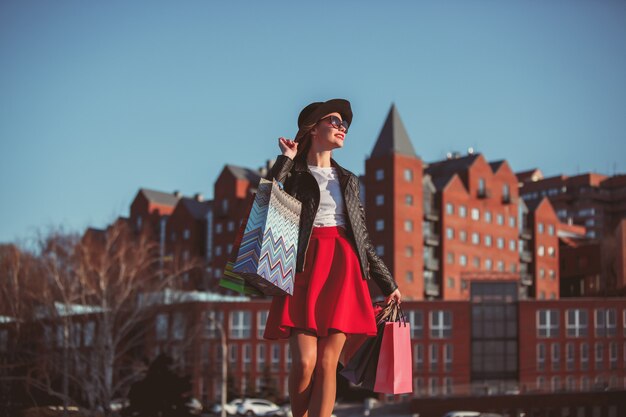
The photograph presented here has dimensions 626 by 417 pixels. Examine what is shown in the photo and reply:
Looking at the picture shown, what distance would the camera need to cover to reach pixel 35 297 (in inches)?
2116

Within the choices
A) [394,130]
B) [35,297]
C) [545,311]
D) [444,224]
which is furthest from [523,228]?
[35,297]

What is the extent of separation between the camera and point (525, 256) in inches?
4395

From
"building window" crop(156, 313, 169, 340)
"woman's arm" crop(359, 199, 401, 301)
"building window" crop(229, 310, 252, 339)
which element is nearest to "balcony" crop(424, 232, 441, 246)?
"building window" crop(229, 310, 252, 339)

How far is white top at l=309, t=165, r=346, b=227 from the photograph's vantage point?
7793 mm

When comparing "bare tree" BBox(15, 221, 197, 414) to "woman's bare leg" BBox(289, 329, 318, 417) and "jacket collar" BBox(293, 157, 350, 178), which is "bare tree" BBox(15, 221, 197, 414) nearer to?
"jacket collar" BBox(293, 157, 350, 178)

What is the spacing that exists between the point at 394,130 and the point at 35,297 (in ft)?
167

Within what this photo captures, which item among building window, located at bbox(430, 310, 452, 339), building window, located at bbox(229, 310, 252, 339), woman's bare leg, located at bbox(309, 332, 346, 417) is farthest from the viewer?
building window, located at bbox(229, 310, 252, 339)

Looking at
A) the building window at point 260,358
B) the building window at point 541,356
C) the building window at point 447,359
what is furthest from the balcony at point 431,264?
the building window at point 260,358

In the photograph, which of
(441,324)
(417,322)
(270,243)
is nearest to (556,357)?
(441,324)

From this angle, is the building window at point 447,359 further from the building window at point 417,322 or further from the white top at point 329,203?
the white top at point 329,203

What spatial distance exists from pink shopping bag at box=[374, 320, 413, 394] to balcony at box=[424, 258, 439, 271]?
88817 mm

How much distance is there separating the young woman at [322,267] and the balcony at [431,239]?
89.3 m

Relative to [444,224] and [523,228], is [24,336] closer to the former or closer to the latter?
[444,224]

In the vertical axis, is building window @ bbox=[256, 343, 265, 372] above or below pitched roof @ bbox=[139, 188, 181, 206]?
below
